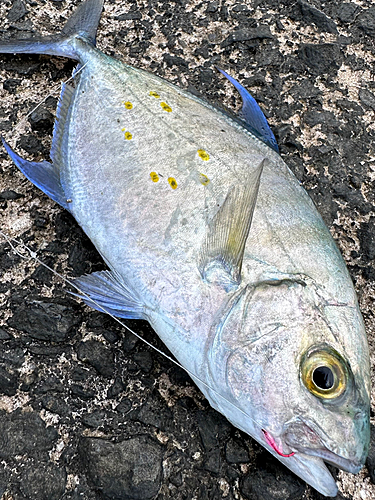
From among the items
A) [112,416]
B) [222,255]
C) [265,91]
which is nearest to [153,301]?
[222,255]

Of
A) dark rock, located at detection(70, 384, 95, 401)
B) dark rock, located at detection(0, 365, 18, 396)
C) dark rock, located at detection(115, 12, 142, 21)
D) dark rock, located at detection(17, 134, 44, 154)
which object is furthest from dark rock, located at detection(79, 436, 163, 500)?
dark rock, located at detection(115, 12, 142, 21)

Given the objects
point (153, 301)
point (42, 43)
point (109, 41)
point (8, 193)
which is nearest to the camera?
point (153, 301)

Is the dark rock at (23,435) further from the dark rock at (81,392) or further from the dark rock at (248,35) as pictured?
the dark rock at (248,35)

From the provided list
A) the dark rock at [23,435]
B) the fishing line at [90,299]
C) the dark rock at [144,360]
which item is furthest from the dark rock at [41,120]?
the dark rock at [23,435]

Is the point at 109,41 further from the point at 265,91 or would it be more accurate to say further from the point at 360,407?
the point at 360,407

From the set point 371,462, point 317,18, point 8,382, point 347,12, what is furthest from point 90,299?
point 347,12

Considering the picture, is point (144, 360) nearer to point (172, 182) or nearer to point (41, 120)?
point (172, 182)

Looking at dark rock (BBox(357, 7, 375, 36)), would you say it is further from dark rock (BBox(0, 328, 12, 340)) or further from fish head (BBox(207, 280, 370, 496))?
Answer: dark rock (BBox(0, 328, 12, 340))

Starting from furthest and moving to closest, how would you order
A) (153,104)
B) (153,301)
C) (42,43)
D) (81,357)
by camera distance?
(42,43)
(153,104)
(81,357)
(153,301)
